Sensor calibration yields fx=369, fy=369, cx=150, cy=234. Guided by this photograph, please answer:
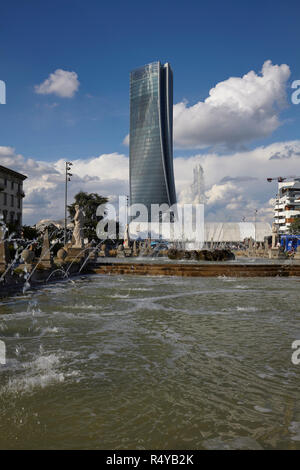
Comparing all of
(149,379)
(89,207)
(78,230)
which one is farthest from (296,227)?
(149,379)

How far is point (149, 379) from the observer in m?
5.36

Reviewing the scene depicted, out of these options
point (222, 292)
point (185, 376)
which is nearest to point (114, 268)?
point (222, 292)

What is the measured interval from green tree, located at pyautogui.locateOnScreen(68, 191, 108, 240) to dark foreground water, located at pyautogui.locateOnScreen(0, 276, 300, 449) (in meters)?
72.4

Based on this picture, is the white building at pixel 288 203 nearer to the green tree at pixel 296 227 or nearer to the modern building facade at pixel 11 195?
the green tree at pixel 296 227

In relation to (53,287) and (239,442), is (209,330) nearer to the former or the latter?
(239,442)

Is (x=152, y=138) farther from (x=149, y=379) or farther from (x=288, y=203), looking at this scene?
(x=149, y=379)

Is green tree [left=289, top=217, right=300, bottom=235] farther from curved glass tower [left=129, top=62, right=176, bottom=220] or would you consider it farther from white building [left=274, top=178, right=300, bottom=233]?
curved glass tower [left=129, top=62, right=176, bottom=220]

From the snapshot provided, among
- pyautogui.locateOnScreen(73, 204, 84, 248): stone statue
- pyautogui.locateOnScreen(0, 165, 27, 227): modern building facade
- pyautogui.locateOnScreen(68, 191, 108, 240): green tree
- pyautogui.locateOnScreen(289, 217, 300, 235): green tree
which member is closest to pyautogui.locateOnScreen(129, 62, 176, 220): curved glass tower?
pyautogui.locateOnScreen(68, 191, 108, 240): green tree

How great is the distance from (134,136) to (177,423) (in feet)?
598

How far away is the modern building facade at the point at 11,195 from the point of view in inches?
2650

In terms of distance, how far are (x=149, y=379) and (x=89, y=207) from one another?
275 feet

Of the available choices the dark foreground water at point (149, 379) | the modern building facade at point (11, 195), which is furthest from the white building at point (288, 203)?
the dark foreground water at point (149, 379)

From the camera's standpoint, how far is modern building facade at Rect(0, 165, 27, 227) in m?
67.3

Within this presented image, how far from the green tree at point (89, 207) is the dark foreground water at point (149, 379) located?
7242 cm
